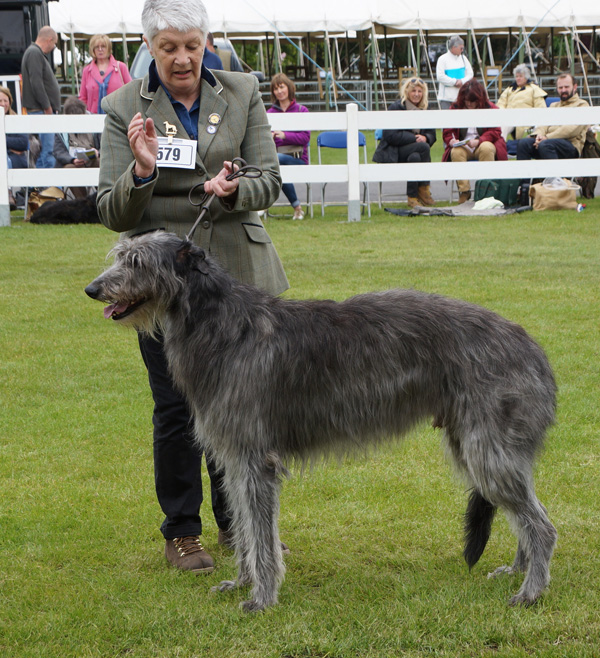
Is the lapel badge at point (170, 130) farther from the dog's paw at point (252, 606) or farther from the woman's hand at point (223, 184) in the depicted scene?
the dog's paw at point (252, 606)

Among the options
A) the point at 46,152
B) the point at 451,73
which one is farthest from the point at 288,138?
the point at 451,73

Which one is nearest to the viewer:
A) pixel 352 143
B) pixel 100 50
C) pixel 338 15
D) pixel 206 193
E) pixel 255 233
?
pixel 206 193

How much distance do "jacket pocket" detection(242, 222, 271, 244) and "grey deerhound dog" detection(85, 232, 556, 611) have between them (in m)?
0.38

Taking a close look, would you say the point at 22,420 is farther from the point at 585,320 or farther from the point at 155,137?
the point at 585,320

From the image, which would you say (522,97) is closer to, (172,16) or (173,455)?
(172,16)

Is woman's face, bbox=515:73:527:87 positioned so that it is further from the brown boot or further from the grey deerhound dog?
the grey deerhound dog

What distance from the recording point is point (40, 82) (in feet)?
48.6

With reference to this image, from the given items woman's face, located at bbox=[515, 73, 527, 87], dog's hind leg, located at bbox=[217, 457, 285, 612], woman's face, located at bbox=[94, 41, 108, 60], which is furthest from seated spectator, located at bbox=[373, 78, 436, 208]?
dog's hind leg, located at bbox=[217, 457, 285, 612]

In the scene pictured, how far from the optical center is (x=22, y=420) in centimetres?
590

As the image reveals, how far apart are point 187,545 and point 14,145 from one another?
1172 centimetres

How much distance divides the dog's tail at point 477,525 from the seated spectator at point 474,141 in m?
11.2

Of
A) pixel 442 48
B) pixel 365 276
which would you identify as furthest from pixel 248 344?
pixel 442 48

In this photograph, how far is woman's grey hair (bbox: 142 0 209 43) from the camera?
3.60 meters

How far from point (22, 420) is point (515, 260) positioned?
→ 6472 mm
